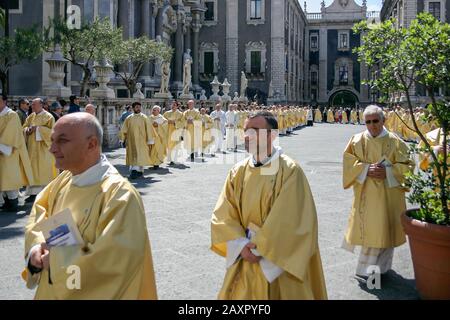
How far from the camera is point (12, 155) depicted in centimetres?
828

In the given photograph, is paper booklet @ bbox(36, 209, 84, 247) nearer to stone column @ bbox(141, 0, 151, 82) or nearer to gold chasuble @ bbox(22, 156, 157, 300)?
gold chasuble @ bbox(22, 156, 157, 300)

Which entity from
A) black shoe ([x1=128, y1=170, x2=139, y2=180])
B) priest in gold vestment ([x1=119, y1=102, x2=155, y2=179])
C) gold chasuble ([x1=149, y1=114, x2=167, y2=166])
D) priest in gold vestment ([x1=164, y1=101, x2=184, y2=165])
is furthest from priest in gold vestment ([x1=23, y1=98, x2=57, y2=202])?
priest in gold vestment ([x1=164, y1=101, x2=184, y2=165])

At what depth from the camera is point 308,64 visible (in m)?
63.7

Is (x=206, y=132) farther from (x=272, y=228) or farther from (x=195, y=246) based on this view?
(x=272, y=228)

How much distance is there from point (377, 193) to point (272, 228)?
7.73 ft

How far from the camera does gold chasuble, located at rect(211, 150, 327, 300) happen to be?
3242mm

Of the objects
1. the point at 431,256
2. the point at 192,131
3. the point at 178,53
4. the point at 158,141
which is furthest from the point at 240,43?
the point at 431,256

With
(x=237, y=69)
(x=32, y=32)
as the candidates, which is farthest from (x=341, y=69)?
(x=32, y=32)

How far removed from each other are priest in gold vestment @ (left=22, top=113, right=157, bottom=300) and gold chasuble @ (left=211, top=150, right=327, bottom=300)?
704mm

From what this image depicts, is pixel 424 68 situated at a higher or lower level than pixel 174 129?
higher

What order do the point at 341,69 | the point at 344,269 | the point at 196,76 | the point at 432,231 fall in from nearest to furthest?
the point at 432,231 < the point at 344,269 < the point at 196,76 < the point at 341,69

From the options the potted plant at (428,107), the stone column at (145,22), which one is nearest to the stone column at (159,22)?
the stone column at (145,22)
